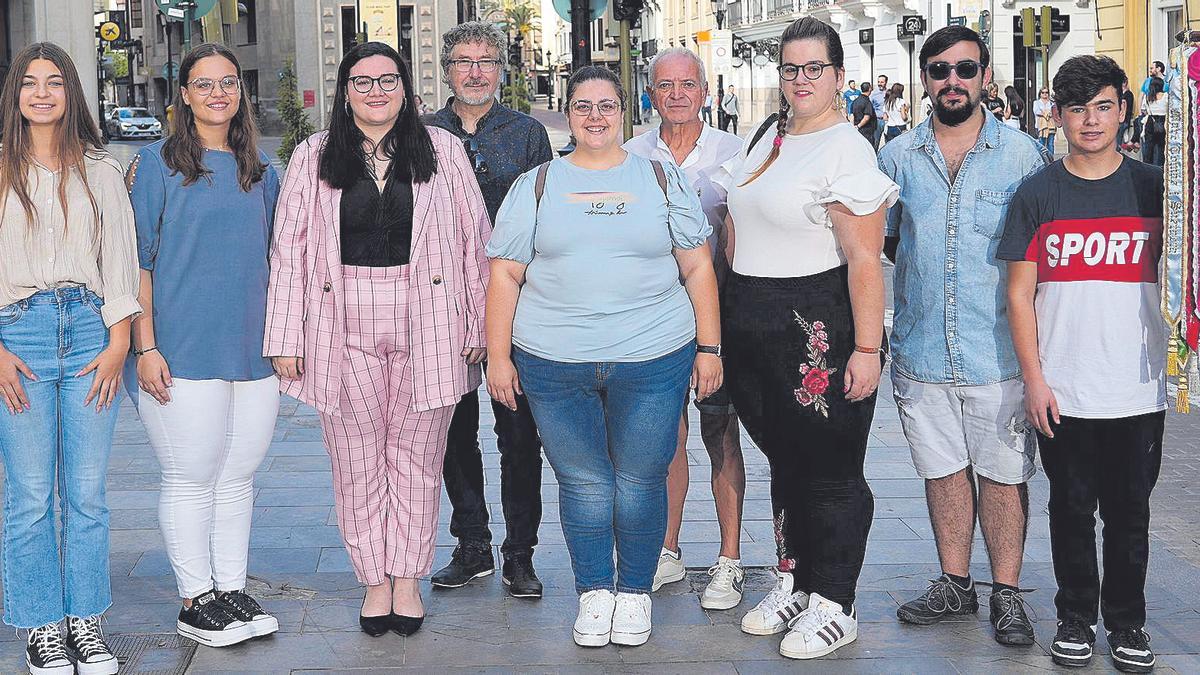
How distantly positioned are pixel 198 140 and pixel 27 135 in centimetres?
52

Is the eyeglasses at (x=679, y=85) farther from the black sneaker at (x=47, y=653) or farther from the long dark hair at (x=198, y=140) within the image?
the black sneaker at (x=47, y=653)

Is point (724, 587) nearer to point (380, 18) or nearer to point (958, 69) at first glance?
point (958, 69)

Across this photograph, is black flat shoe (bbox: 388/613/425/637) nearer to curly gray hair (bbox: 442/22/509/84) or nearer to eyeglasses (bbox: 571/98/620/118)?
eyeglasses (bbox: 571/98/620/118)

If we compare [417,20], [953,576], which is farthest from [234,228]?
[417,20]

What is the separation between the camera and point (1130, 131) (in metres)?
27.0

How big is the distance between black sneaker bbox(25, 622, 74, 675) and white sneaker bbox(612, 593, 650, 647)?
1727 mm

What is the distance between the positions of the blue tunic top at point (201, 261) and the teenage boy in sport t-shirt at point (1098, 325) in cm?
241

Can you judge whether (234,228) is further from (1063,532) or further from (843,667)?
(1063,532)

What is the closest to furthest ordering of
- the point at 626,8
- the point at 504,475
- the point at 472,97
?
the point at 472,97 → the point at 504,475 → the point at 626,8

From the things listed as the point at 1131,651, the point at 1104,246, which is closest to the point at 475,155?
the point at 1104,246

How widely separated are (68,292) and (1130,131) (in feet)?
84.6

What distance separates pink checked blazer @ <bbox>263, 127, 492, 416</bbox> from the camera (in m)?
4.60

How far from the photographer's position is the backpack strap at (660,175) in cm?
459

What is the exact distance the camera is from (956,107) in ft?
15.2
